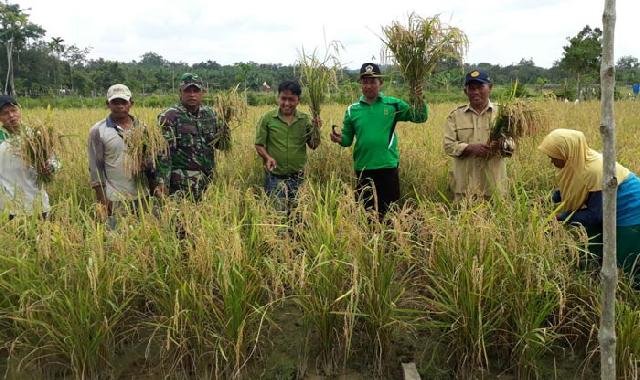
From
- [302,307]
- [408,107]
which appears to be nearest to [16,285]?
[302,307]

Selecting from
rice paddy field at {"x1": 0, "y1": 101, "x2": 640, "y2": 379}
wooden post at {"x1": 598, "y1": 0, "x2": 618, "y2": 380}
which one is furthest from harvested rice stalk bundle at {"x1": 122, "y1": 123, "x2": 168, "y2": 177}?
wooden post at {"x1": 598, "y1": 0, "x2": 618, "y2": 380}

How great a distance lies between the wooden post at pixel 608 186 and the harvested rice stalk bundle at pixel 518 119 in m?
1.68

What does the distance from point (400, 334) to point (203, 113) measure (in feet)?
7.41

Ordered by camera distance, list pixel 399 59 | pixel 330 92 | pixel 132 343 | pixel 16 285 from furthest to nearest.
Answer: pixel 330 92 < pixel 399 59 < pixel 132 343 < pixel 16 285

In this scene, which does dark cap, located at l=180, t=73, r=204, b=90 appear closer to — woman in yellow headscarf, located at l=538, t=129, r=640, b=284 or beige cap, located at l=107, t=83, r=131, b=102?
beige cap, located at l=107, t=83, r=131, b=102

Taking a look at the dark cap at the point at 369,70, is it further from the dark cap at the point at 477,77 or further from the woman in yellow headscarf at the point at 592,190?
the woman in yellow headscarf at the point at 592,190

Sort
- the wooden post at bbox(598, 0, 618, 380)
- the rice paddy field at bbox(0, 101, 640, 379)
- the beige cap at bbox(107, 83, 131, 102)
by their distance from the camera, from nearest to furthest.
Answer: the wooden post at bbox(598, 0, 618, 380)
the rice paddy field at bbox(0, 101, 640, 379)
the beige cap at bbox(107, 83, 131, 102)

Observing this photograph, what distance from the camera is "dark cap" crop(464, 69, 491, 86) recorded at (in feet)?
11.1

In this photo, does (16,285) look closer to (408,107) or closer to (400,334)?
(400,334)

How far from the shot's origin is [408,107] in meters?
3.72

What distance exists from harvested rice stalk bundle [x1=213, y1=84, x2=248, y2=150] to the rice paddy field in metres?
1.25

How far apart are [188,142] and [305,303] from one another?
5.71 ft

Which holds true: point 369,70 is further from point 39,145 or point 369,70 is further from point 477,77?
point 39,145

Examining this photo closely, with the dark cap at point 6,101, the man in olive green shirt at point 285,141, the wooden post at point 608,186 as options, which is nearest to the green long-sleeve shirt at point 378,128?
the man in olive green shirt at point 285,141
